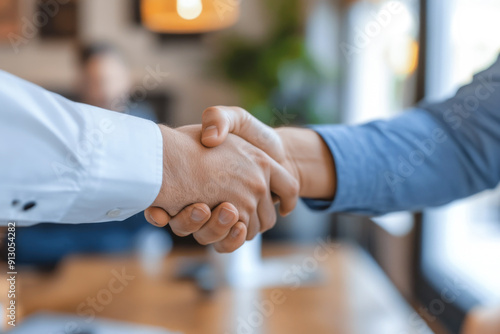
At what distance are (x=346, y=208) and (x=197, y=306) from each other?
579 mm

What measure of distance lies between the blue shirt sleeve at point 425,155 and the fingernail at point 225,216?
246mm

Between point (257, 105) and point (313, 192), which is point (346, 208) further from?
point (257, 105)

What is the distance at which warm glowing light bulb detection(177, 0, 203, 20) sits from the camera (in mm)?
2412

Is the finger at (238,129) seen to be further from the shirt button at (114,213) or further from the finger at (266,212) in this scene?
the shirt button at (114,213)

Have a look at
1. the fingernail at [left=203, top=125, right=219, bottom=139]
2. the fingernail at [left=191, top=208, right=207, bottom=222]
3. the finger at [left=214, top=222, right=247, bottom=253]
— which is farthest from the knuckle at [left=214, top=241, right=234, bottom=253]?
the fingernail at [left=203, top=125, right=219, bottom=139]

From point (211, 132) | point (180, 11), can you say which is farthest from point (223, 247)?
point (180, 11)

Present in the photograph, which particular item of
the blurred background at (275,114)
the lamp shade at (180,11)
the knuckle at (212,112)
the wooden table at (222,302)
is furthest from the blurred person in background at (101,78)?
the knuckle at (212,112)

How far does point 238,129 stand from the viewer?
3.44ft

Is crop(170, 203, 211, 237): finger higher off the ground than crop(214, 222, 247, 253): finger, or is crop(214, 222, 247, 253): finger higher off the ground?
crop(170, 203, 211, 237): finger

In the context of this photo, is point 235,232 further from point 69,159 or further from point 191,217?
point 69,159

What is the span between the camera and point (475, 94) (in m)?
1.16

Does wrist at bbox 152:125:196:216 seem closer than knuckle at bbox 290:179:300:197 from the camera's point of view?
Yes

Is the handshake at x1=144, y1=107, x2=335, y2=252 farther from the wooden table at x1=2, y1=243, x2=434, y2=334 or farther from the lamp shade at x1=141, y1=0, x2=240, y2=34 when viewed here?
the lamp shade at x1=141, y1=0, x2=240, y2=34

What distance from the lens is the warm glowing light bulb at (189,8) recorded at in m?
2.41
